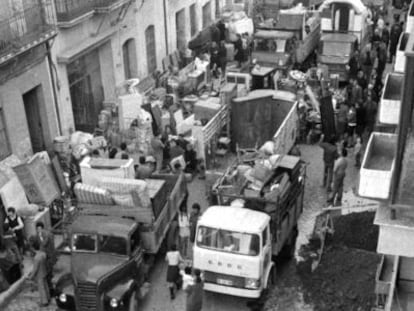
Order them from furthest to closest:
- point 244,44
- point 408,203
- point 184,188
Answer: point 244,44
point 184,188
point 408,203

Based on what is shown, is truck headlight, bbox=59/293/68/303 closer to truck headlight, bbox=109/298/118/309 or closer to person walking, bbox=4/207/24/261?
truck headlight, bbox=109/298/118/309

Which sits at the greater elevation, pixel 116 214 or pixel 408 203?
pixel 408 203

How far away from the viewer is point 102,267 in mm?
12422

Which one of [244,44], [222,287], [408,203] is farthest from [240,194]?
[244,44]

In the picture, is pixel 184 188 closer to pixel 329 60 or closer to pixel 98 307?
pixel 98 307

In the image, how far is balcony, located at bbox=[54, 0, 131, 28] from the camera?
19.3 metres

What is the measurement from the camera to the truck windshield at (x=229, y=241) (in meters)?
12.5

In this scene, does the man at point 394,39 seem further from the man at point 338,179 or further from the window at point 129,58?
the man at point 338,179

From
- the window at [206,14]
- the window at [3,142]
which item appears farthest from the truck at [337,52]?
the window at [3,142]

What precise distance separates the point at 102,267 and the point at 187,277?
173 centimetres

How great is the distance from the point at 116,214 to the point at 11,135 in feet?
17.7

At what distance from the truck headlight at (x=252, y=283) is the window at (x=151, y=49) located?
15.8 m

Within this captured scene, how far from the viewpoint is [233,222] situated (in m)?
12.8

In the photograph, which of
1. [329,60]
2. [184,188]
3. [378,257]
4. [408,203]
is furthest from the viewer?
[329,60]
